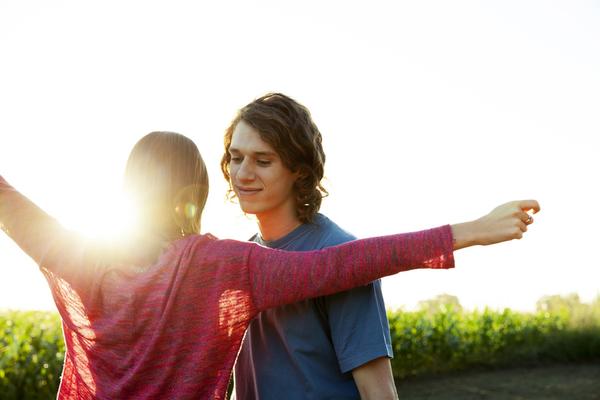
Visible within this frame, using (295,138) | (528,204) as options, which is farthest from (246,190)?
(528,204)

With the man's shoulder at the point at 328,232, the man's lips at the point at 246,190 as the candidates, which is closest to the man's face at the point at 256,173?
the man's lips at the point at 246,190

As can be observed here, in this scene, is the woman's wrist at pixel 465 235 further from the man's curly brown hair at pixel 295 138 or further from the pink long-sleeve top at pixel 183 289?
the man's curly brown hair at pixel 295 138

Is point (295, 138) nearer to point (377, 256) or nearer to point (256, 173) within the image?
point (256, 173)

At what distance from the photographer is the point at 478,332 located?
37.0ft

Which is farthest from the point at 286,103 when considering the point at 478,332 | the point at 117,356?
the point at 478,332

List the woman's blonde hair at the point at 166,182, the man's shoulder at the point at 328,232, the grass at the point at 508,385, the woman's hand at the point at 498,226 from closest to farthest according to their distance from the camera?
the woman's hand at the point at 498,226 → the woman's blonde hair at the point at 166,182 → the man's shoulder at the point at 328,232 → the grass at the point at 508,385

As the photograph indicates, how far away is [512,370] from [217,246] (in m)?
10.2

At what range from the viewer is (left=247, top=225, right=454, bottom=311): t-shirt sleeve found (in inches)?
74.0

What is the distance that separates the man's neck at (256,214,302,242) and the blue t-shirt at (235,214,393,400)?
0.10 metres

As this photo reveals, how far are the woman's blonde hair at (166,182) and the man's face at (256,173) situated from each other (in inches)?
11.9

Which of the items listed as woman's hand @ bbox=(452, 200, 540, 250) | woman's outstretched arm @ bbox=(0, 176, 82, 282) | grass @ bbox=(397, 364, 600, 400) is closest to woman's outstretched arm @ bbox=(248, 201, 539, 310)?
woman's hand @ bbox=(452, 200, 540, 250)

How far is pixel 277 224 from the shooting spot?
8.11ft

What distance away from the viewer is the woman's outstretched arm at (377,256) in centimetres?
188

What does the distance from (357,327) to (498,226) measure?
1.78ft
